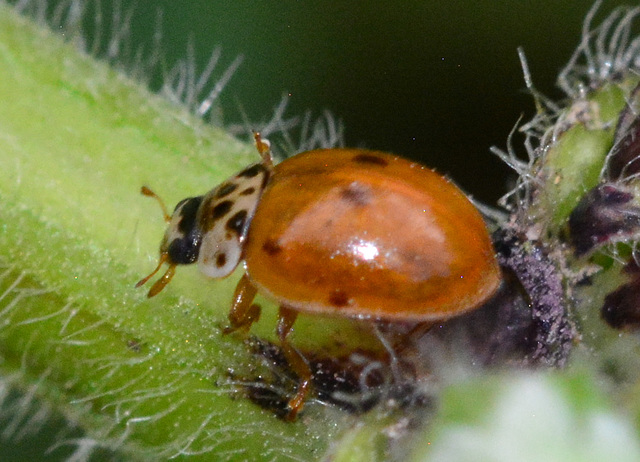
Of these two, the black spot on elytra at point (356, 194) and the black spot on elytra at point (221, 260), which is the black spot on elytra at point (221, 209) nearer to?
the black spot on elytra at point (221, 260)

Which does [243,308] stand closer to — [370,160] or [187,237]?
[187,237]

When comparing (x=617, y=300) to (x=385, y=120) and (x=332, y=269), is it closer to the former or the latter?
(x=332, y=269)

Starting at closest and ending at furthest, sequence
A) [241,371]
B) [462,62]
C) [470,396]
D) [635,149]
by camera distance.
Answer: [470,396], [635,149], [241,371], [462,62]

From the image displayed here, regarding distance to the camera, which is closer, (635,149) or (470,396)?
(470,396)

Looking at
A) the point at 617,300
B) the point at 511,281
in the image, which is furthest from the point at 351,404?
the point at 617,300

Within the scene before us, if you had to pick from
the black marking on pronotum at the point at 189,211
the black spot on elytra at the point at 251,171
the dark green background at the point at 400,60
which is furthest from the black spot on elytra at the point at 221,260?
the dark green background at the point at 400,60

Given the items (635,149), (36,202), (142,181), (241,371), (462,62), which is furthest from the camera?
(462,62)

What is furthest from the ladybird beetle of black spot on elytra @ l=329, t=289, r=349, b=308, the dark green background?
the dark green background
